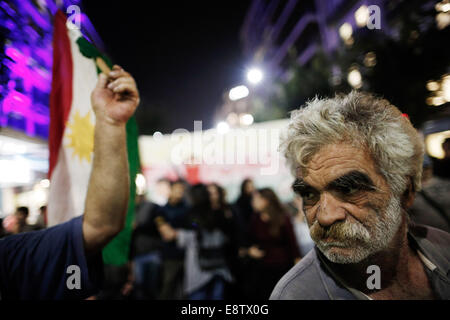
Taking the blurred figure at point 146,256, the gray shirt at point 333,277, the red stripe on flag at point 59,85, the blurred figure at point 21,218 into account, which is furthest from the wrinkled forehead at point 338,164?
the blurred figure at point 21,218

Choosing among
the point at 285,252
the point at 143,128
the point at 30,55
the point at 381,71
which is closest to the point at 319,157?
the point at 30,55

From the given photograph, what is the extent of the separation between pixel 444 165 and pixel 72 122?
355cm

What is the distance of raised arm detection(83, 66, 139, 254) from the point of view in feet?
4.26

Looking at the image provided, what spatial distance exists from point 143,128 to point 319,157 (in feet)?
106

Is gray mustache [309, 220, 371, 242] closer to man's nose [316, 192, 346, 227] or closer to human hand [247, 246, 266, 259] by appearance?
man's nose [316, 192, 346, 227]

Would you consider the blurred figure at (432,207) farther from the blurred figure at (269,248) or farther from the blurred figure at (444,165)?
the blurred figure at (269,248)

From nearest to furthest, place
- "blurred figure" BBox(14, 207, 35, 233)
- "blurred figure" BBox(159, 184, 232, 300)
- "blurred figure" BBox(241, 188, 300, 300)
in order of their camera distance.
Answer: "blurred figure" BBox(241, 188, 300, 300), "blurred figure" BBox(159, 184, 232, 300), "blurred figure" BBox(14, 207, 35, 233)

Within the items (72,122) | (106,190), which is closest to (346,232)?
(106,190)

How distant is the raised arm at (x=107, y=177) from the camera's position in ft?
4.26

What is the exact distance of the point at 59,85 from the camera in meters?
1.87

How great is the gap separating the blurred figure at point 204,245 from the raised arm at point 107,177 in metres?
2.93

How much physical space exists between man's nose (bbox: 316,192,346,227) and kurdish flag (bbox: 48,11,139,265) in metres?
1.37

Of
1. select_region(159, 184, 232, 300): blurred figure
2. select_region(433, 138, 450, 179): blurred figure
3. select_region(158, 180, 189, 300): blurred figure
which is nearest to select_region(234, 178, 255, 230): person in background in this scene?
select_region(159, 184, 232, 300): blurred figure
